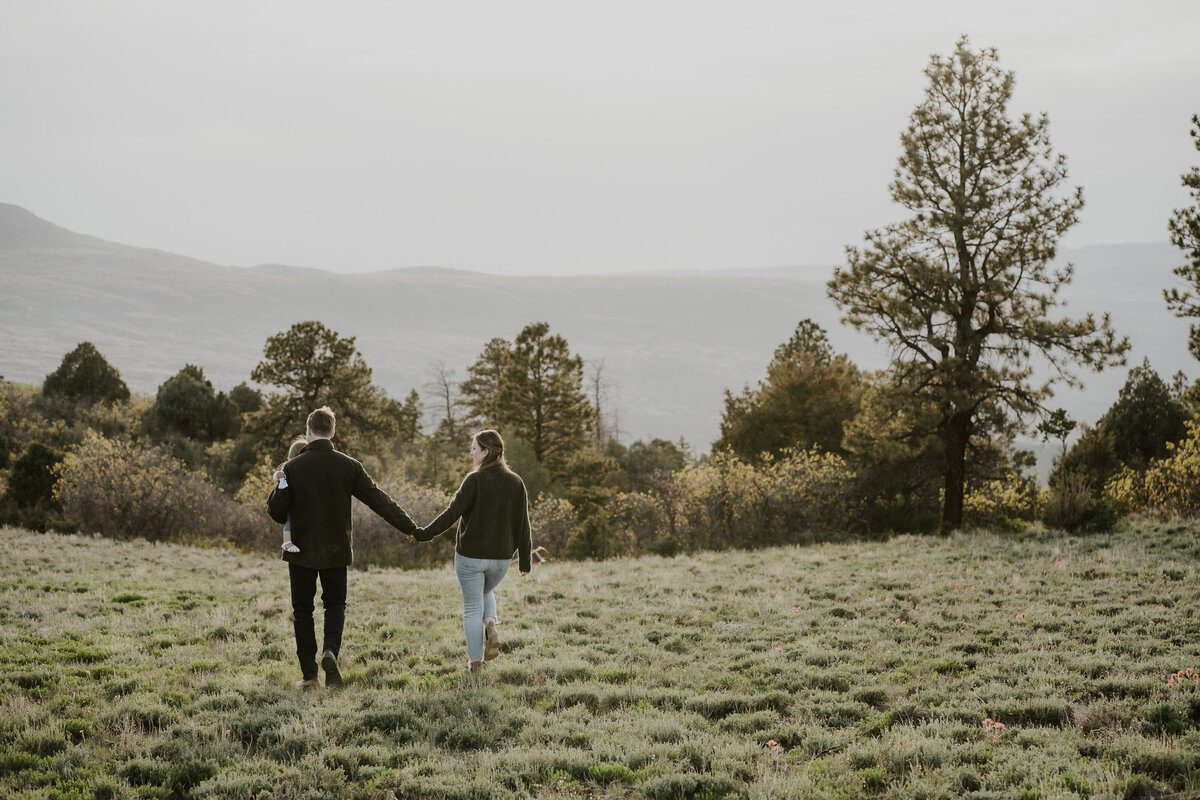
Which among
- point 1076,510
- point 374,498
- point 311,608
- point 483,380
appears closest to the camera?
point 311,608

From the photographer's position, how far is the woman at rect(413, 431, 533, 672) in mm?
7320

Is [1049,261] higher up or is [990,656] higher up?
[1049,261]

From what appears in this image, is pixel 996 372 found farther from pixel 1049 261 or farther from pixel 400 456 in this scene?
pixel 400 456

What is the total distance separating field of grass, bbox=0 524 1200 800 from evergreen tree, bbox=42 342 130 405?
44241 mm

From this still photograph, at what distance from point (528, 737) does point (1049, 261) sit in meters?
22.3

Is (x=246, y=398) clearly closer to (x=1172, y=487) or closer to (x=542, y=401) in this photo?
(x=542, y=401)

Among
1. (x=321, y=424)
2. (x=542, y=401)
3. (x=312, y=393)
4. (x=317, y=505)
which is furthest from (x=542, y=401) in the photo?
(x=317, y=505)

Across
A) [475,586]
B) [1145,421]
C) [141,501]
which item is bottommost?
[141,501]

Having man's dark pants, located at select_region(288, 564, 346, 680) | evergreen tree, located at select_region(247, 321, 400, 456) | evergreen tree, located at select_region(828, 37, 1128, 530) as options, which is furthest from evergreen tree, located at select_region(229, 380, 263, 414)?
man's dark pants, located at select_region(288, 564, 346, 680)

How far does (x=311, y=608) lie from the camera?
696cm

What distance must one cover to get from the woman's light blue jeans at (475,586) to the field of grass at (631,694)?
334mm

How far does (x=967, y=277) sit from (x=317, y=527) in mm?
21250

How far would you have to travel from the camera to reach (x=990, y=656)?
788cm

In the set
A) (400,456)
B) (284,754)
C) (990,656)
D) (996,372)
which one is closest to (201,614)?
(284,754)
